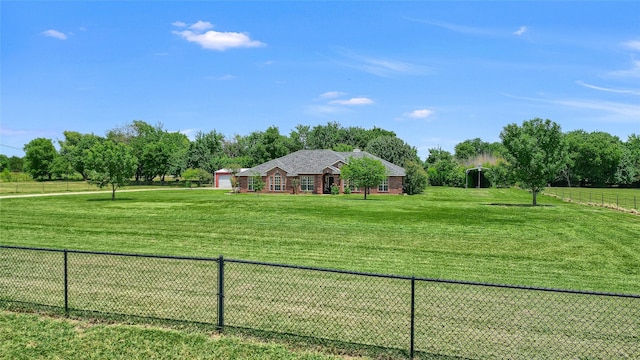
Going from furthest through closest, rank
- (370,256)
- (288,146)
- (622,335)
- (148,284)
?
1. (288,146)
2. (370,256)
3. (148,284)
4. (622,335)

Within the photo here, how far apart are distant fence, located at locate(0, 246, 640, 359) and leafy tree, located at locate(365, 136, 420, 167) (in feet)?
208

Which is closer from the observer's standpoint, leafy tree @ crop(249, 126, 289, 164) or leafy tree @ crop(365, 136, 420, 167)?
leafy tree @ crop(365, 136, 420, 167)

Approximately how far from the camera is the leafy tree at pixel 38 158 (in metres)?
127

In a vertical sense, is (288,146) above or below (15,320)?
above

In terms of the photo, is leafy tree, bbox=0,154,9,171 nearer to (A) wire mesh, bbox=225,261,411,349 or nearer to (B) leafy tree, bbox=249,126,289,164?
(B) leafy tree, bbox=249,126,289,164

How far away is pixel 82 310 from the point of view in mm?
10109

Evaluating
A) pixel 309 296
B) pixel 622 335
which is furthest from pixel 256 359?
pixel 622 335

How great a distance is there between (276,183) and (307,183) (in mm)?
4365

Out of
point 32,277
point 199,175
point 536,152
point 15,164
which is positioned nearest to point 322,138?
point 199,175

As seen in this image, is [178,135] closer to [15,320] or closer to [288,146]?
[288,146]

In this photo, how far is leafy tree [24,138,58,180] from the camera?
127000 mm

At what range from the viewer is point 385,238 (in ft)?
75.4

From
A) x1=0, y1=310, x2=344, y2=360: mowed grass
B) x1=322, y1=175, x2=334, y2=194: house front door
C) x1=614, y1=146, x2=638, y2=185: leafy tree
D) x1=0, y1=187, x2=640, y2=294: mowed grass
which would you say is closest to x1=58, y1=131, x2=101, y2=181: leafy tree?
x1=322, y1=175, x2=334, y2=194: house front door

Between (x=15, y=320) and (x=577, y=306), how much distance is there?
1252cm
